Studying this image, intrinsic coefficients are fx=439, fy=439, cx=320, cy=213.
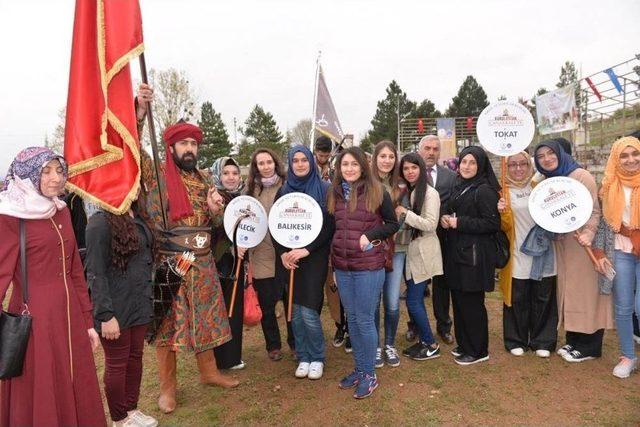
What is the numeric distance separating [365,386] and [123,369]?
1.97 meters

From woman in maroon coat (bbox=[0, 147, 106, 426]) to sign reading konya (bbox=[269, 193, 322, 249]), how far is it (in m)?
1.69

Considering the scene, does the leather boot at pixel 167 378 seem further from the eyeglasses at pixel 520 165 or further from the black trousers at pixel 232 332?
the eyeglasses at pixel 520 165

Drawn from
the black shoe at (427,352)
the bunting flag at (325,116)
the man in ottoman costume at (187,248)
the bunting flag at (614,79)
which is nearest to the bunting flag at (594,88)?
the bunting flag at (614,79)

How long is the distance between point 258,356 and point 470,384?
88.8 inches

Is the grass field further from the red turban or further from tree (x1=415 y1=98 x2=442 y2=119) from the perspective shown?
tree (x1=415 y1=98 x2=442 y2=119)

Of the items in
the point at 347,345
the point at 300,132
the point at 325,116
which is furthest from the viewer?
the point at 300,132

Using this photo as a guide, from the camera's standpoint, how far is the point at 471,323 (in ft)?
14.3

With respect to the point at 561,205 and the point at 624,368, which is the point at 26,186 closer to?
the point at 561,205

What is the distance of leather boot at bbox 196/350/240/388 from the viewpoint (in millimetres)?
4129

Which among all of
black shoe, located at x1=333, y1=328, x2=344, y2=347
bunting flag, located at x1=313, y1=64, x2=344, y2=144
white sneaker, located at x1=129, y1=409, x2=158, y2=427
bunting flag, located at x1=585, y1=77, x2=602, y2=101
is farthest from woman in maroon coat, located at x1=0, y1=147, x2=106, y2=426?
bunting flag, located at x1=585, y1=77, x2=602, y2=101

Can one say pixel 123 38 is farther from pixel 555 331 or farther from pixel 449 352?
pixel 555 331

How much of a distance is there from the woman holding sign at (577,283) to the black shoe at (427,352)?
1.25 meters

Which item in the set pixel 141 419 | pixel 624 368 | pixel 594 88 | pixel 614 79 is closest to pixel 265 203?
pixel 141 419

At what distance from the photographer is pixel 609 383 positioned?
13.0 feet
